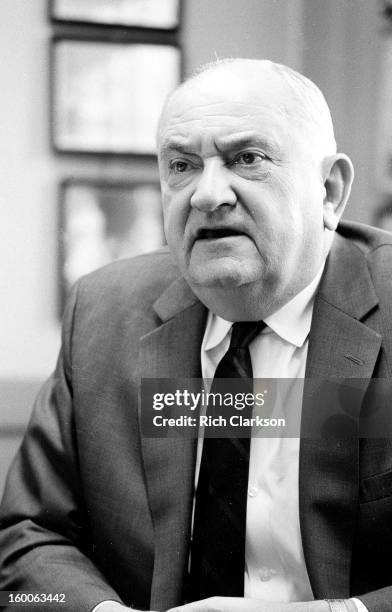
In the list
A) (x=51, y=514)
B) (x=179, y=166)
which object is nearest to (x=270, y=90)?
(x=179, y=166)

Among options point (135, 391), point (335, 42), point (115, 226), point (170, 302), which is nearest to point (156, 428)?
point (135, 391)

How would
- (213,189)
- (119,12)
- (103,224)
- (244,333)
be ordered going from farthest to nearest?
(103,224) → (119,12) → (244,333) → (213,189)

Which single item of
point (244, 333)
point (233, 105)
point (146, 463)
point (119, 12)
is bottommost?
point (146, 463)

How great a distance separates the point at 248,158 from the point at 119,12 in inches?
18.1

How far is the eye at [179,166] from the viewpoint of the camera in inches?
42.7

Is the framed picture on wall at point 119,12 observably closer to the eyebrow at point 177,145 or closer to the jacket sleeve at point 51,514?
the eyebrow at point 177,145

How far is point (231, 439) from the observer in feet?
3.58

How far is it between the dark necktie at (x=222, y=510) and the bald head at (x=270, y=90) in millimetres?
362

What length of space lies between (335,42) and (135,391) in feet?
2.22

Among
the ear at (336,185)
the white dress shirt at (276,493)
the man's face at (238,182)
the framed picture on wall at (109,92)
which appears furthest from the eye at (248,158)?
the framed picture on wall at (109,92)

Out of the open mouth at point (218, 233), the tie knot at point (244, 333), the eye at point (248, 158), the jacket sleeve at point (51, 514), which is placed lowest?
the jacket sleeve at point (51, 514)

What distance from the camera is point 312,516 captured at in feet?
3.37

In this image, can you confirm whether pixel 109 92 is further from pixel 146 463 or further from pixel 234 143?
pixel 146 463

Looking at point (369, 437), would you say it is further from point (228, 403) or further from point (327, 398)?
point (228, 403)
